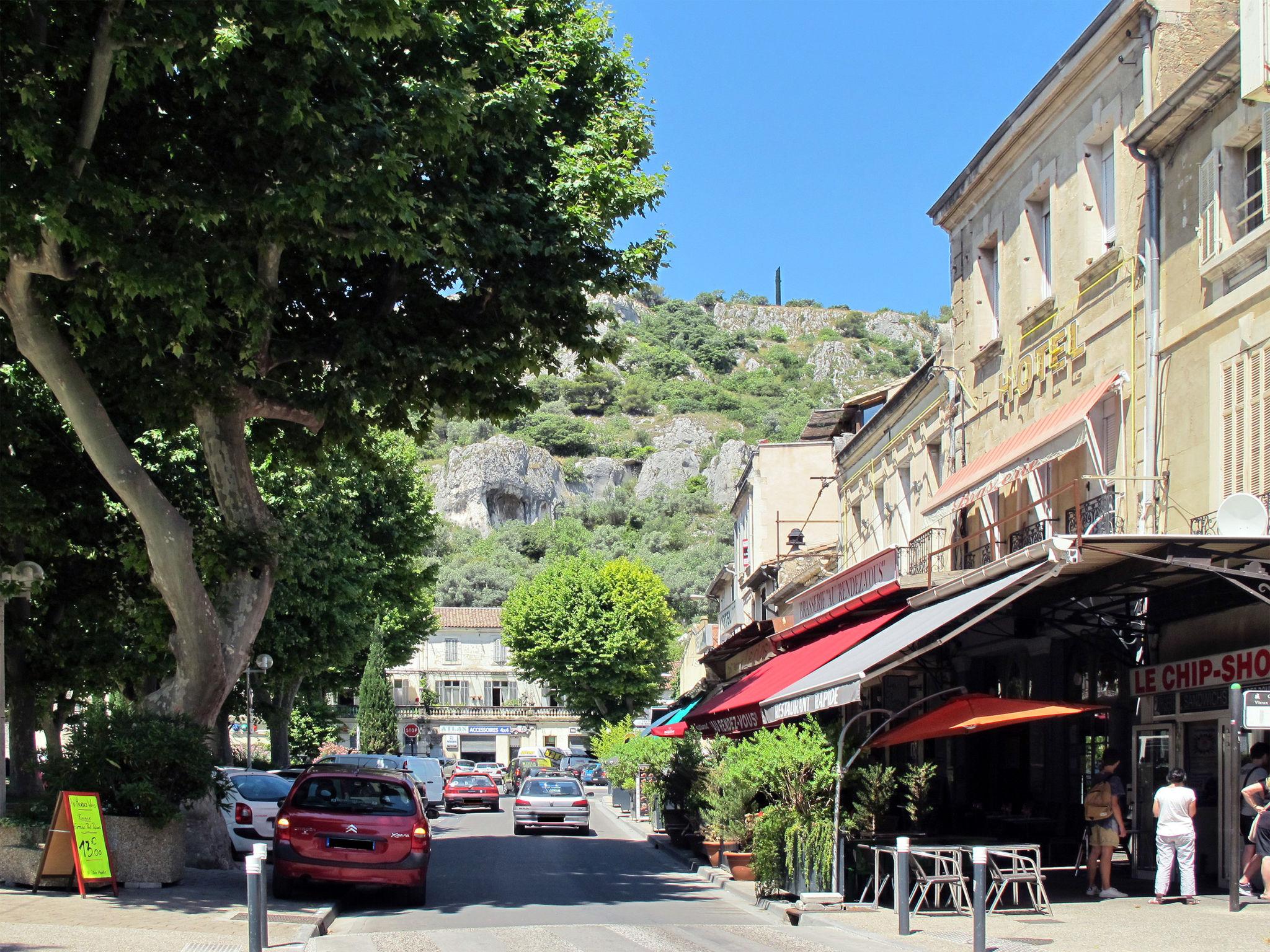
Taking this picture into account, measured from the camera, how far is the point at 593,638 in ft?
227

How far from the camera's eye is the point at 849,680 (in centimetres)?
1323

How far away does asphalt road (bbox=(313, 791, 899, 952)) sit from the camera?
470 inches

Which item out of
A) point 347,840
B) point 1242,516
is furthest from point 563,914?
point 1242,516

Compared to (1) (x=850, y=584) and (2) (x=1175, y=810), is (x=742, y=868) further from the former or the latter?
(2) (x=1175, y=810)

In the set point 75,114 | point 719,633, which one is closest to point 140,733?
point 75,114

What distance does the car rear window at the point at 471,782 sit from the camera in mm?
43031

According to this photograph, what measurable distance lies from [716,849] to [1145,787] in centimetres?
654

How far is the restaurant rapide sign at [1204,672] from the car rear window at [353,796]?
9.01 m

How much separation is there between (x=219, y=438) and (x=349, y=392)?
1.96 meters

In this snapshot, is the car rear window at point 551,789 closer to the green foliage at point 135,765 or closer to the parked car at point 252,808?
A: the parked car at point 252,808

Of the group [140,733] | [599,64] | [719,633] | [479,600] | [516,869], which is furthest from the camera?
[479,600]

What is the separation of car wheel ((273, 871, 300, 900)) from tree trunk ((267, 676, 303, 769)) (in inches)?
1051

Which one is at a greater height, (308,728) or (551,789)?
(551,789)

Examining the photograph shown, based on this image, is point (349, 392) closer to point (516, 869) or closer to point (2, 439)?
point (2, 439)
